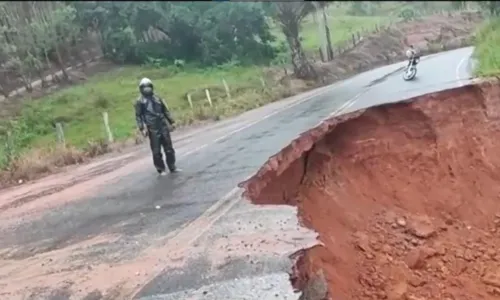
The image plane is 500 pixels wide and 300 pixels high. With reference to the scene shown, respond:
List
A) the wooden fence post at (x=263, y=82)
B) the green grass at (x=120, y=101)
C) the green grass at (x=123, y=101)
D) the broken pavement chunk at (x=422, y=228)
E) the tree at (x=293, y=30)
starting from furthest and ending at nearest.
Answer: the tree at (x=293, y=30) → the wooden fence post at (x=263, y=82) → the green grass at (x=120, y=101) → the green grass at (x=123, y=101) → the broken pavement chunk at (x=422, y=228)

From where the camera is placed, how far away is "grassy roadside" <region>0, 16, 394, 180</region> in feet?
48.5

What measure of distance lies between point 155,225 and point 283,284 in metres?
2.60

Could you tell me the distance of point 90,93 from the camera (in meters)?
25.2

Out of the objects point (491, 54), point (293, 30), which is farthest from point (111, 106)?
point (491, 54)

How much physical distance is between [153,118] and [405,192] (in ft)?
12.8

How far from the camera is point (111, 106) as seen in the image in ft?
79.7

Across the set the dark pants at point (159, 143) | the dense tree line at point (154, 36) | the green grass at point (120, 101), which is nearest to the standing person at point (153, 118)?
the dark pants at point (159, 143)

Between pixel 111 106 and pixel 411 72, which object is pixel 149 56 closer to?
pixel 111 106

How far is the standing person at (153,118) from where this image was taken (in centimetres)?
1033

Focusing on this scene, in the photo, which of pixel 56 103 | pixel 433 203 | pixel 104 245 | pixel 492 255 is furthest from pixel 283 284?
pixel 56 103

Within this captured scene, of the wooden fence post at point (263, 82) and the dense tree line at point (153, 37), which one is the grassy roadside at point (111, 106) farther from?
the dense tree line at point (153, 37)

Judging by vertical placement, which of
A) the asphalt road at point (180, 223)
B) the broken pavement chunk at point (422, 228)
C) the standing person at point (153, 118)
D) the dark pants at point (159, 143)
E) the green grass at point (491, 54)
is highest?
the standing person at point (153, 118)

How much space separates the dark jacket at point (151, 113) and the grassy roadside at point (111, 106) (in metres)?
3.70

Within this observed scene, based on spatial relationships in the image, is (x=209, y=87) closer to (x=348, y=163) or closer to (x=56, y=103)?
(x=56, y=103)
